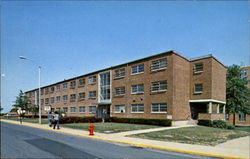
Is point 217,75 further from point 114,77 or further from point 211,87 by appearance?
point 114,77

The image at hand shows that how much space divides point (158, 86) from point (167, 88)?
1698 mm

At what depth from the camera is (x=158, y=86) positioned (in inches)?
1069

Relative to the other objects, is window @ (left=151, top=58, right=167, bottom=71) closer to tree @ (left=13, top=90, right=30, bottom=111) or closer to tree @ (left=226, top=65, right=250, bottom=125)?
tree @ (left=226, top=65, right=250, bottom=125)

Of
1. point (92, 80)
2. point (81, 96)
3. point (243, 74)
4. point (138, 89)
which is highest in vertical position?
point (243, 74)

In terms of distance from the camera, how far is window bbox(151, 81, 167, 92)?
26.4m

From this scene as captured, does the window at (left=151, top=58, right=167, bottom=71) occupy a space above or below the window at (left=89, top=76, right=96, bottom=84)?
above

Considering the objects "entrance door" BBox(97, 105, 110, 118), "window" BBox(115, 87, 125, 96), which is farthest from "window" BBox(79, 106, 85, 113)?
"window" BBox(115, 87, 125, 96)

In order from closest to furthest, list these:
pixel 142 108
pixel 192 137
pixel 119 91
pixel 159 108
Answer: pixel 192 137
pixel 159 108
pixel 142 108
pixel 119 91

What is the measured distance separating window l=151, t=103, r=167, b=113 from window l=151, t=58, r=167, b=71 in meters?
5.02

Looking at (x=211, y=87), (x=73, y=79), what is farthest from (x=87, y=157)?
(x=73, y=79)

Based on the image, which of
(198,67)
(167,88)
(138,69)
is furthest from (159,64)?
(198,67)

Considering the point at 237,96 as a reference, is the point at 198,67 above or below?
above

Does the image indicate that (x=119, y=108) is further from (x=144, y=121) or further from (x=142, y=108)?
(x=144, y=121)

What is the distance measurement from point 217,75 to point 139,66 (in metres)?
11.5
